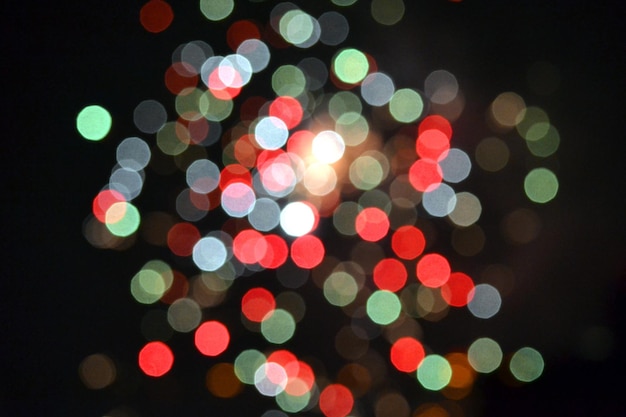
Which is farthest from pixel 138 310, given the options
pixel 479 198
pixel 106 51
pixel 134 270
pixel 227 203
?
pixel 479 198

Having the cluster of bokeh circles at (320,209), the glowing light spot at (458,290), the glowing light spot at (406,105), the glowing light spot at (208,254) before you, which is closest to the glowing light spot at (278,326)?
the cluster of bokeh circles at (320,209)

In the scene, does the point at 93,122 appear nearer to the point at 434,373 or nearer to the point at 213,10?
the point at 213,10

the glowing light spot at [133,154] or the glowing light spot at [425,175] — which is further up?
the glowing light spot at [425,175]

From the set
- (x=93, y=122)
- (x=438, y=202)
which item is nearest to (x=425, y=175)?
(x=438, y=202)

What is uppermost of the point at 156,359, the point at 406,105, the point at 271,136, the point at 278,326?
the point at 406,105

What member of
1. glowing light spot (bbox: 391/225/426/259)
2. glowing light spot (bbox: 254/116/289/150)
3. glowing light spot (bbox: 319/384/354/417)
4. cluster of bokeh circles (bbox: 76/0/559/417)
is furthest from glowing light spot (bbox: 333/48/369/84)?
glowing light spot (bbox: 319/384/354/417)

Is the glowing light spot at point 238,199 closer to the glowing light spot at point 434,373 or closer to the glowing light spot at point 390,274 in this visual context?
the glowing light spot at point 390,274
